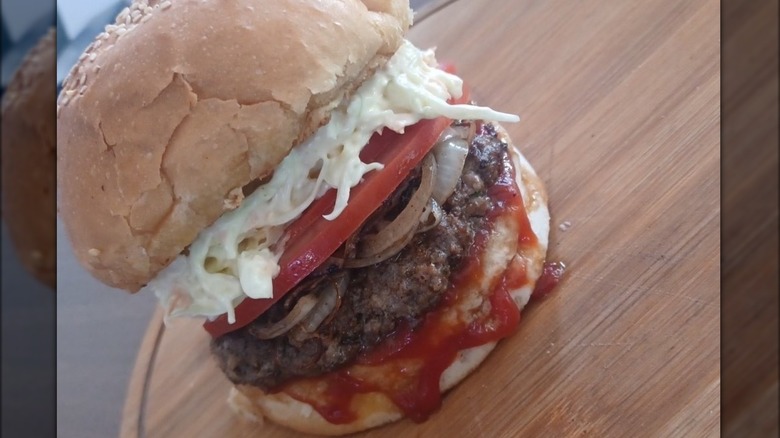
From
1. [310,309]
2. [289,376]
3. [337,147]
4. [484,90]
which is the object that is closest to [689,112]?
[484,90]

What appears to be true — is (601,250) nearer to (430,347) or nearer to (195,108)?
(430,347)

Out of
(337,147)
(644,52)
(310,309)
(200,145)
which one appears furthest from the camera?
(644,52)

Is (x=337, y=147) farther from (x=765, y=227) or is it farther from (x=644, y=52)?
(x=765, y=227)

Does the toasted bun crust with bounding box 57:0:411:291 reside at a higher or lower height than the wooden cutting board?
higher

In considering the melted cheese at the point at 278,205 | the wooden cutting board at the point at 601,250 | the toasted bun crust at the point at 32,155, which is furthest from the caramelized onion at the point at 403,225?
the toasted bun crust at the point at 32,155

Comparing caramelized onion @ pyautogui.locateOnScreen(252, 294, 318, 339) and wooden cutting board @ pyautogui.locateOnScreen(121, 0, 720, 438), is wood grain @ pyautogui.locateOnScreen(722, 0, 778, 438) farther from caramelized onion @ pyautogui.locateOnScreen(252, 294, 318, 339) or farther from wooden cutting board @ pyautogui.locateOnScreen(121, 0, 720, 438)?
caramelized onion @ pyautogui.locateOnScreen(252, 294, 318, 339)

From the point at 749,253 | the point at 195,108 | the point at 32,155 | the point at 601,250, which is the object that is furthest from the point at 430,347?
the point at 32,155

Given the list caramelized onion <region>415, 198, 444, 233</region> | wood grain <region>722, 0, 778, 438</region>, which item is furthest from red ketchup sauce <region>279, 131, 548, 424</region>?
wood grain <region>722, 0, 778, 438</region>
